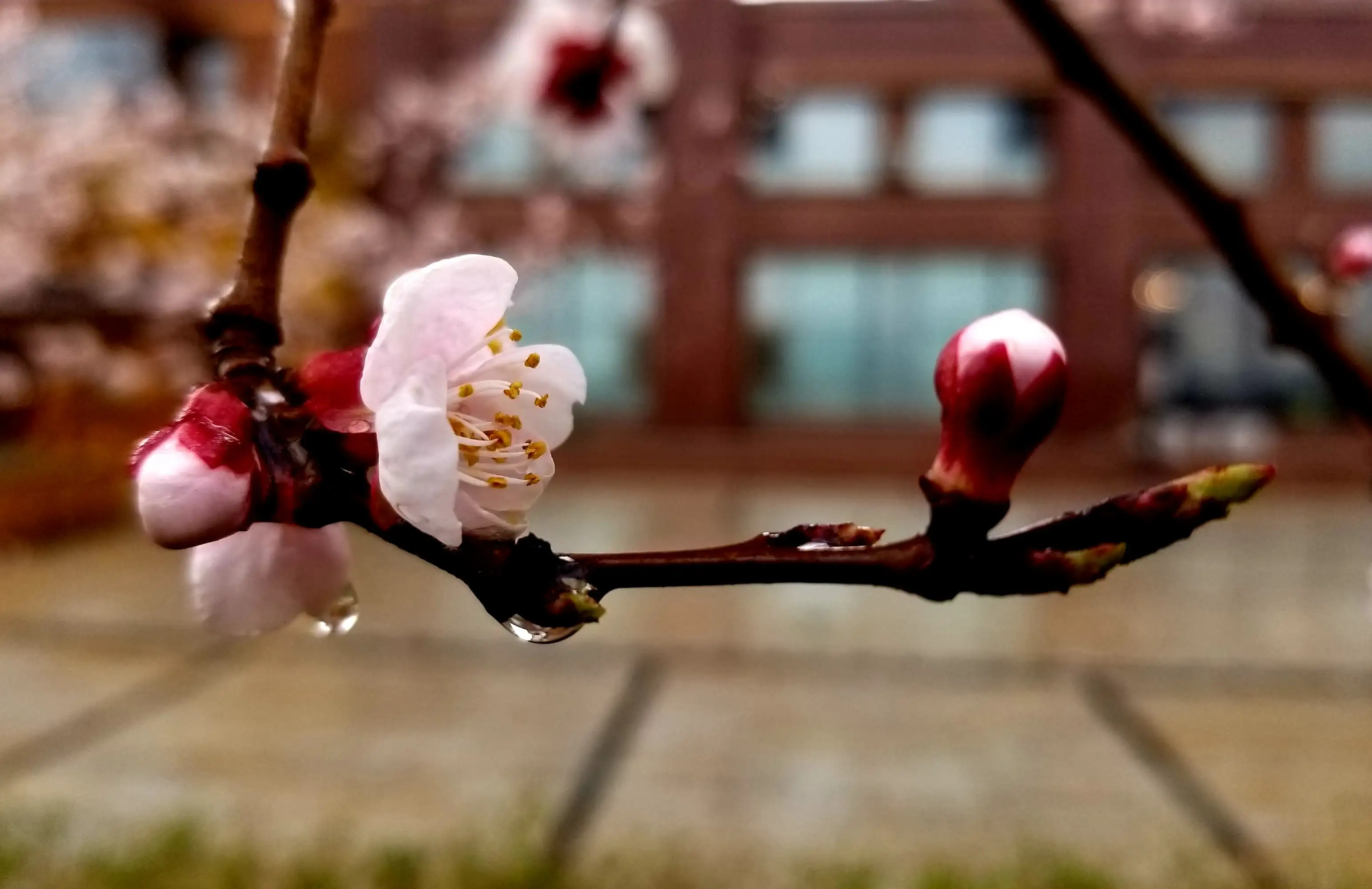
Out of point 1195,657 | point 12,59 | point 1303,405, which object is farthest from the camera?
point 1303,405

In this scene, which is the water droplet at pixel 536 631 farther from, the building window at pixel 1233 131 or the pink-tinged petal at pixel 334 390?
the building window at pixel 1233 131

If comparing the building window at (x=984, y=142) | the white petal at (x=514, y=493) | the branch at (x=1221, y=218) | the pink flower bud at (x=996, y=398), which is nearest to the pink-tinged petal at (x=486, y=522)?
the white petal at (x=514, y=493)

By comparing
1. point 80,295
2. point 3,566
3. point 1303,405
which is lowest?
point 1303,405

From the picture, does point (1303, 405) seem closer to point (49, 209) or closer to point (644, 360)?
point (644, 360)

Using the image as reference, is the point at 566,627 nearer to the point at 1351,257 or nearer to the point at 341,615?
the point at 341,615

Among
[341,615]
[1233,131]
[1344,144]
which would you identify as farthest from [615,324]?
[341,615]

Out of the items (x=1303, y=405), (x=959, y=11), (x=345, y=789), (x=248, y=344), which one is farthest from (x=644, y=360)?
(x=248, y=344)
